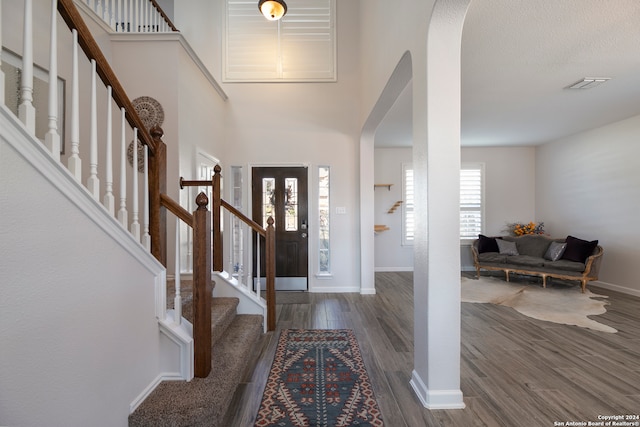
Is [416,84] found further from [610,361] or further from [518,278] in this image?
[518,278]

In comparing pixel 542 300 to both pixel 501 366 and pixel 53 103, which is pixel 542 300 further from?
pixel 53 103

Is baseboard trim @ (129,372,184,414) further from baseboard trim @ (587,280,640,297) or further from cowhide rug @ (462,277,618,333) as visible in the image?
baseboard trim @ (587,280,640,297)

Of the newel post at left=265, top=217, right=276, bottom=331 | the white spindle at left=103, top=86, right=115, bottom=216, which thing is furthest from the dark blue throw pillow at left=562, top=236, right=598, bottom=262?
the white spindle at left=103, top=86, right=115, bottom=216

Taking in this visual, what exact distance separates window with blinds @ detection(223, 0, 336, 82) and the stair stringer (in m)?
3.28

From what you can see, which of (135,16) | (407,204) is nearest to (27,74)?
(135,16)

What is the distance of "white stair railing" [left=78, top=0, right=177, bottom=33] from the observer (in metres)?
3.36

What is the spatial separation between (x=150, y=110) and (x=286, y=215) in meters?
2.40

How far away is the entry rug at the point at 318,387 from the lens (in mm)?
1771

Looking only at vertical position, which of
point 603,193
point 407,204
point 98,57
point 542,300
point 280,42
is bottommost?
point 542,300

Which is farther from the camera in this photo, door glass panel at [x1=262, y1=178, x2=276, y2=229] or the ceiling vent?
door glass panel at [x1=262, y1=178, x2=276, y2=229]

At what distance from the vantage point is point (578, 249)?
4.85m

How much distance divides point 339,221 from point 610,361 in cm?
336

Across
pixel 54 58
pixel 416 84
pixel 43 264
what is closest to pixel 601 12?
pixel 416 84

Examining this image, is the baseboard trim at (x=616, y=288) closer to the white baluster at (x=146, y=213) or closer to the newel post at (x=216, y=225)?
the newel post at (x=216, y=225)
